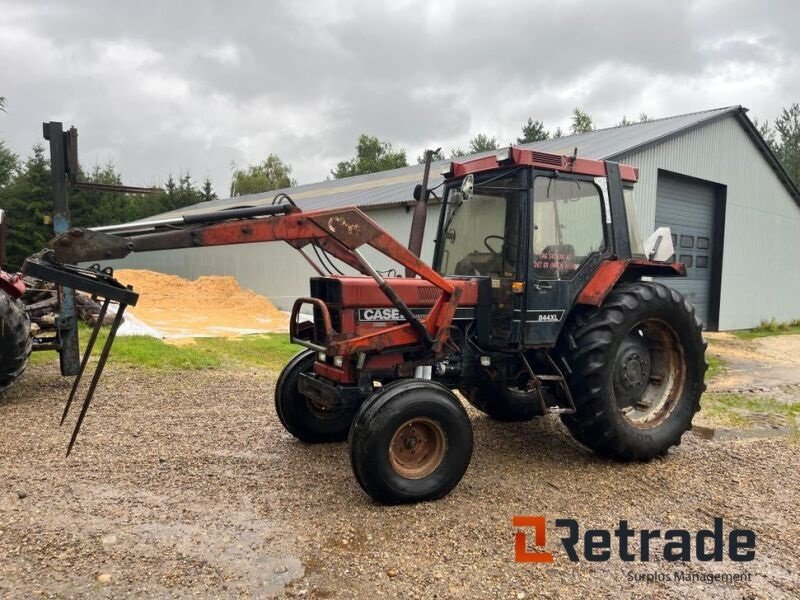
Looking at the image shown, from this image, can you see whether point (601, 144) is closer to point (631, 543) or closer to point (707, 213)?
point (707, 213)

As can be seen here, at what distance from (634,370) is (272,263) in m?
13.9

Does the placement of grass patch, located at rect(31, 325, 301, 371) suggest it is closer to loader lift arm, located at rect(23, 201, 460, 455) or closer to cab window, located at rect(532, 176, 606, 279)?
loader lift arm, located at rect(23, 201, 460, 455)

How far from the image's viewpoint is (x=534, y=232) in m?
4.57

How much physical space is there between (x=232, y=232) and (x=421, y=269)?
124 cm

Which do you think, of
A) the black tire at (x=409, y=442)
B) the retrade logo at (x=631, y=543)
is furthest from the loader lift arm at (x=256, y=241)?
the retrade logo at (x=631, y=543)

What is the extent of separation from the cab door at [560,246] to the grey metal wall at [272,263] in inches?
285

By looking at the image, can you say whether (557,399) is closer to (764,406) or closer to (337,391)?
(337,391)

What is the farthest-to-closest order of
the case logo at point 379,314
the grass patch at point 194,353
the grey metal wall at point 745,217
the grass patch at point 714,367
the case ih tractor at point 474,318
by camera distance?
1. the grey metal wall at point 745,217
2. the grass patch at point 714,367
3. the grass patch at point 194,353
4. the case logo at point 379,314
5. the case ih tractor at point 474,318

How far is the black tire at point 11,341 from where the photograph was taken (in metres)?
6.11

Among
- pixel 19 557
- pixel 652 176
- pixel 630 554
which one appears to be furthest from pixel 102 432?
pixel 652 176

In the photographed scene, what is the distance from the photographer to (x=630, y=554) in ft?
11.3

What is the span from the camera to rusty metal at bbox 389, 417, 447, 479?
405cm

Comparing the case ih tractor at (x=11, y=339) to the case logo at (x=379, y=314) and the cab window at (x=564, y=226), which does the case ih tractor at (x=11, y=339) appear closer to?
the case logo at (x=379, y=314)

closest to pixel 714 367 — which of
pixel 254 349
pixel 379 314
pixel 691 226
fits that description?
pixel 691 226
